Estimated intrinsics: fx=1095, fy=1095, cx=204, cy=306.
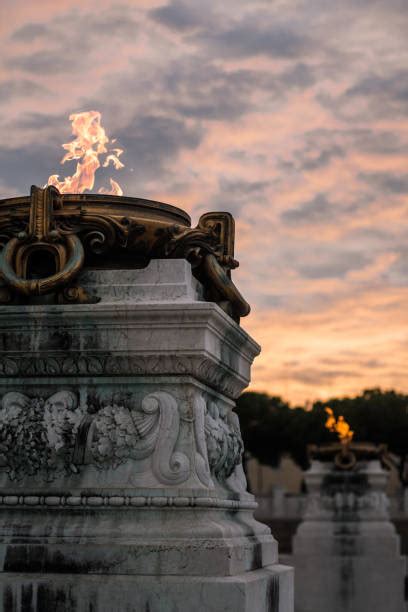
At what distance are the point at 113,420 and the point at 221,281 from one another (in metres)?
1.24

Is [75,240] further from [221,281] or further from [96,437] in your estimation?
[96,437]

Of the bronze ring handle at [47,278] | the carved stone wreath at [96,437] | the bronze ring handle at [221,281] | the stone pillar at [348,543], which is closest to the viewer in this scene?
the carved stone wreath at [96,437]

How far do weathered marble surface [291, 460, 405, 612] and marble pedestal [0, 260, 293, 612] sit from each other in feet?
57.1

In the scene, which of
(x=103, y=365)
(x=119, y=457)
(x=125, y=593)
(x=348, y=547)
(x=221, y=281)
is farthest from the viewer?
(x=348, y=547)

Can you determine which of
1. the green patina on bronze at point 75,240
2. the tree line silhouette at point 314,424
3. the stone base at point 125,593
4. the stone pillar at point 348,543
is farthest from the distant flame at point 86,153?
the tree line silhouette at point 314,424

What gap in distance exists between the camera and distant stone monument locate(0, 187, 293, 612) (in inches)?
241

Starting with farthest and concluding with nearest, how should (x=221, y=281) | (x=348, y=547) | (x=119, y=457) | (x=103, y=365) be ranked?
(x=348, y=547)
(x=221, y=281)
(x=103, y=365)
(x=119, y=457)

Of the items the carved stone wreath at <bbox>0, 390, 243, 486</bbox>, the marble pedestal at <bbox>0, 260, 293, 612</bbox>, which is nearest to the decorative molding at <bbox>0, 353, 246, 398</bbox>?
the marble pedestal at <bbox>0, 260, 293, 612</bbox>

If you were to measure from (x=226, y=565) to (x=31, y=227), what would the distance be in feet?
7.67

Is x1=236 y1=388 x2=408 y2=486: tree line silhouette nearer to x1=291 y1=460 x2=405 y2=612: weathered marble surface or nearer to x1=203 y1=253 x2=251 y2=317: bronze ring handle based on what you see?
x1=291 y1=460 x2=405 y2=612: weathered marble surface

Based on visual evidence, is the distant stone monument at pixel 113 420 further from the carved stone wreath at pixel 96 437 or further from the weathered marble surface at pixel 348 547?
the weathered marble surface at pixel 348 547

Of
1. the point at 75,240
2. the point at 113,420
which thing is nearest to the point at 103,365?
the point at 113,420

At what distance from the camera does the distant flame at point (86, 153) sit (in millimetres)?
7629

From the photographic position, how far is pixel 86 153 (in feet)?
25.5
